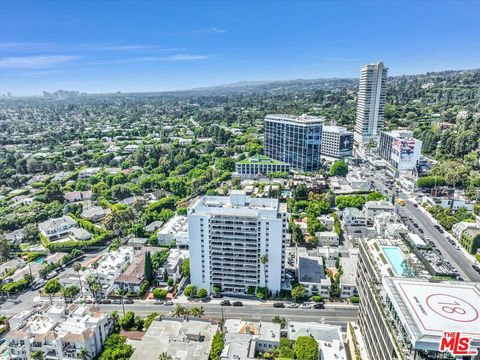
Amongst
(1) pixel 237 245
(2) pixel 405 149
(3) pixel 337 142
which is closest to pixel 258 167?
(3) pixel 337 142

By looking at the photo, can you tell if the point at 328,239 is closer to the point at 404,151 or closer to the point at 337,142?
the point at 404,151

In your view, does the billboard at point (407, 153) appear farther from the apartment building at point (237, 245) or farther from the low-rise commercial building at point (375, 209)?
the apartment building at point (237, 245)

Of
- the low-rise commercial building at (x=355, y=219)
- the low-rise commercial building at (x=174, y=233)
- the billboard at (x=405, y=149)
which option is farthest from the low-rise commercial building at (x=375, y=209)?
the low-rise commercial building at (x=174, y=233)

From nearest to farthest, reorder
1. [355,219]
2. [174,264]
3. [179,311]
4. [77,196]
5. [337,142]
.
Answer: [179,311]
[174,264]
[355,219]
[77,196]
[337,142]

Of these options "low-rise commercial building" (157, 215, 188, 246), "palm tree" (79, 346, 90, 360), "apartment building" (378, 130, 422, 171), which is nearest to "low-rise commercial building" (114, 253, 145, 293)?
"low-rise commercial building" (157, 215, 188, 246)

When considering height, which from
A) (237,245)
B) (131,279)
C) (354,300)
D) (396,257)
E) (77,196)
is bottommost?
(354,300)

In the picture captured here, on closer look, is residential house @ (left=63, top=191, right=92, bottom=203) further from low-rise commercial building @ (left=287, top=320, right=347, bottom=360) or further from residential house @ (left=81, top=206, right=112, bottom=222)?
low-rise commercial building @ (left=287, top=320, right=347, bottom=360)
